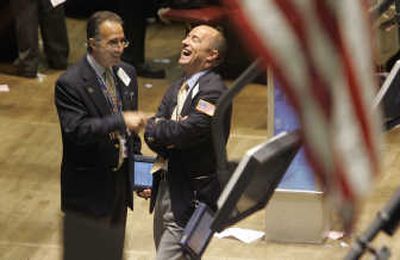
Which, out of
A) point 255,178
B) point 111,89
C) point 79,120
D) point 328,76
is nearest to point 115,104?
point 111,89

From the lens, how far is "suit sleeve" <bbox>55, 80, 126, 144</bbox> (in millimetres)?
5926

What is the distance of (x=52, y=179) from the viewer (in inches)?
355

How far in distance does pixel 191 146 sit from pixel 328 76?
3.43 metres

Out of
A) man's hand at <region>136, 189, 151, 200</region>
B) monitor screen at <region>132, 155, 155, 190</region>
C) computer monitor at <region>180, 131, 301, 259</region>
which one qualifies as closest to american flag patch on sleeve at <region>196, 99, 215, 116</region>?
monitor screen at <region>132, 155, 155, 190</region>

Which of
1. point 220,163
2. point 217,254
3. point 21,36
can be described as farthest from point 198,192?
point 21,36

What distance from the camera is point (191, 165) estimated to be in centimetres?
602

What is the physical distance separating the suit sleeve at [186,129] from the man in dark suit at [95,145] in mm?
130

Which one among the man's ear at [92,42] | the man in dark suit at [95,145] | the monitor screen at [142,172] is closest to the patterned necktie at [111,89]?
the man in dark suit at [95,145]

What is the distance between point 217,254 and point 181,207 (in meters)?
1.75

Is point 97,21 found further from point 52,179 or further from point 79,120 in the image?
point 52,179

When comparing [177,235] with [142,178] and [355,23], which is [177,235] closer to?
[142,178]

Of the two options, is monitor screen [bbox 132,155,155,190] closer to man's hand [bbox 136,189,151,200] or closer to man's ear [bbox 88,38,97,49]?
man's hand [bbox 136,189,151,200]

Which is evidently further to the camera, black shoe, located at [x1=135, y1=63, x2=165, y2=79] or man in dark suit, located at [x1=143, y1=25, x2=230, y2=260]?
black shoe, located at [x1=135, y1=63, x2=165, y2=79]

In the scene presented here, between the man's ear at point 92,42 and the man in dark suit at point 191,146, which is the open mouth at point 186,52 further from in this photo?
the man's ear at point 92,42
